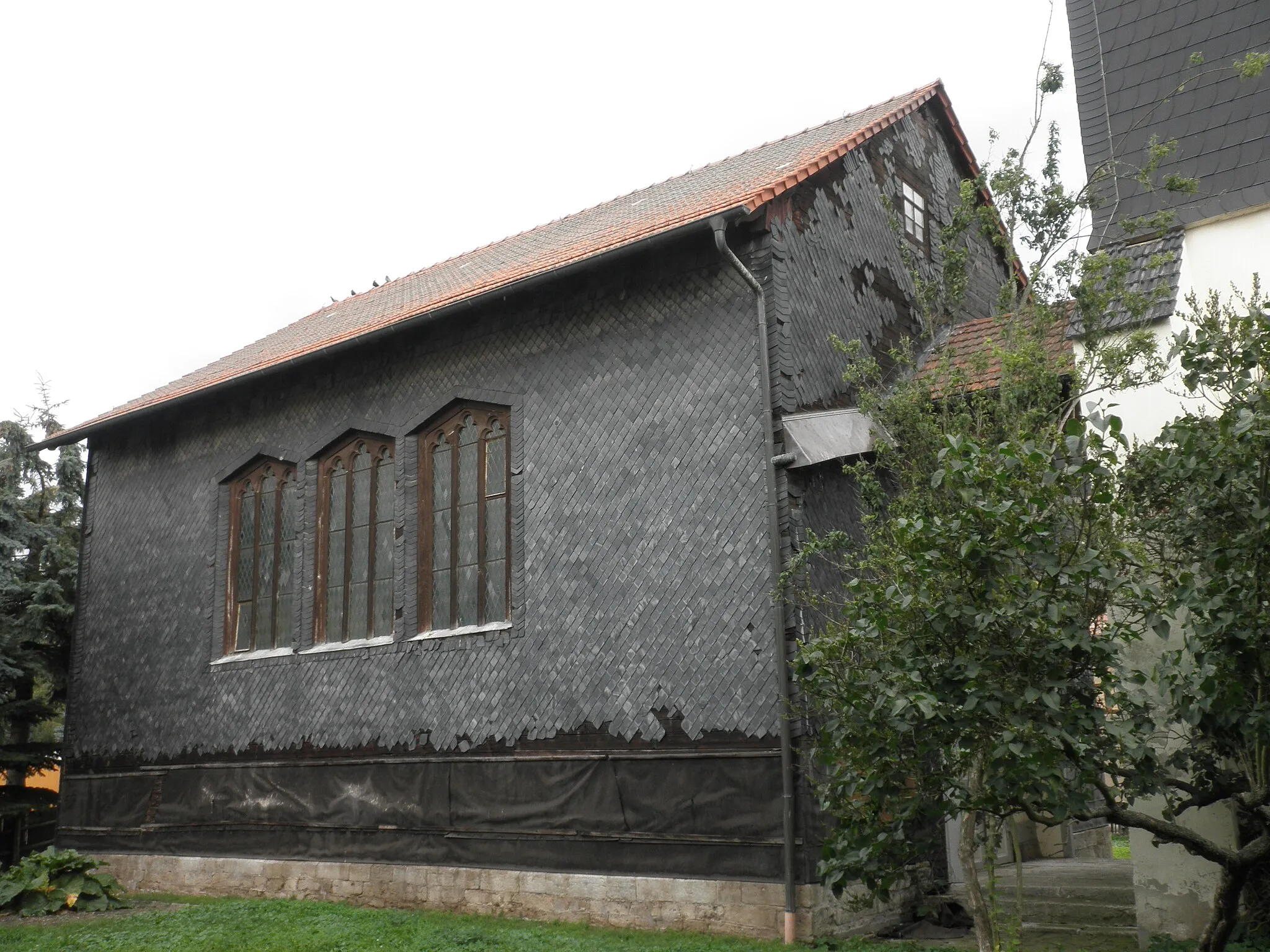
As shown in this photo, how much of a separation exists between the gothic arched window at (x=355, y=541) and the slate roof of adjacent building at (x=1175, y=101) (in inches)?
328

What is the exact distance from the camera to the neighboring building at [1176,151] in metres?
10.2

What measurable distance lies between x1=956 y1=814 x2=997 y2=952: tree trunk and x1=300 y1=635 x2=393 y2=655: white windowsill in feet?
24.2

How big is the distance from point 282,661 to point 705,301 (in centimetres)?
696

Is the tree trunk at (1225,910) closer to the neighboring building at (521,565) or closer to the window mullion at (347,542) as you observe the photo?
the neighboring building at (521,565)

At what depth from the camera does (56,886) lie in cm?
1340

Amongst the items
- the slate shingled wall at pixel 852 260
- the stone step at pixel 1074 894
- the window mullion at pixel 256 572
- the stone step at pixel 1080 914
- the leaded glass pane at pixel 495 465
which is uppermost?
the slate shingled wall at pixel 852 260

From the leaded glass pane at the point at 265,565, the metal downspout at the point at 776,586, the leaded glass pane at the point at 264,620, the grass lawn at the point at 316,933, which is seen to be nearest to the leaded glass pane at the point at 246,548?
the leaded glass pane at the point at 265,565

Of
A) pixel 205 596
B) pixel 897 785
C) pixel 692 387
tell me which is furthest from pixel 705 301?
pixel 205 596

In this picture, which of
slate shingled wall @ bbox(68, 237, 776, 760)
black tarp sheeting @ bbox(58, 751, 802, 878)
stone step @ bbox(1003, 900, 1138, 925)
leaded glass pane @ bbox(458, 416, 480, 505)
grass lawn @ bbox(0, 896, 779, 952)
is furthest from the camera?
leaded glass pane @ bbox(458, 416, 480, 505)

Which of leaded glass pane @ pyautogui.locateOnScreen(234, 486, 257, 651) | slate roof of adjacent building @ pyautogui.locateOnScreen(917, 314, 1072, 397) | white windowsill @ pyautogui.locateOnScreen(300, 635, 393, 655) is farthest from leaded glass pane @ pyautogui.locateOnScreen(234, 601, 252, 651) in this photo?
slate roof of adjacent building @ pyautogui.locateOnScreen(917, 314, 1072, 397)

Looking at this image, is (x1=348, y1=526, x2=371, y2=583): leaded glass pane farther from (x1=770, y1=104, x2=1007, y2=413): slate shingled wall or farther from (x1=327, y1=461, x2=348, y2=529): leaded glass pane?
(x1=770, y1=104, x2=1007, y2=413): slate shingled wall

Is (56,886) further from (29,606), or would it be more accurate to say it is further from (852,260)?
(852,260)

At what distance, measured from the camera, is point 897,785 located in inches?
315

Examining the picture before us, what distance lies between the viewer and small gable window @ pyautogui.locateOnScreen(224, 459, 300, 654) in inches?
603
